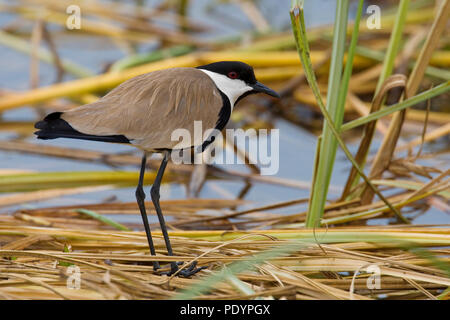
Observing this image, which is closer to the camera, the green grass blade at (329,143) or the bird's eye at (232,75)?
the bird's eye at (232,75)

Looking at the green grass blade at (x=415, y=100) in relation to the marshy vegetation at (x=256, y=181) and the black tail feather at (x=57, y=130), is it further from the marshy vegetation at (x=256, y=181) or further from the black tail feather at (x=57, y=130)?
the black tail feather at (x=57, y=130)

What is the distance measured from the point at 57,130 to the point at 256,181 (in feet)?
7.59

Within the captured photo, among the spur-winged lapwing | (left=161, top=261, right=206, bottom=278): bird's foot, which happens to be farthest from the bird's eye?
(left=161, top=261, right=206, bottom=278): bird's foot

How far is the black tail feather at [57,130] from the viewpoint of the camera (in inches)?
92.0

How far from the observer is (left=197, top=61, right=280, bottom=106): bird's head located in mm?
2719

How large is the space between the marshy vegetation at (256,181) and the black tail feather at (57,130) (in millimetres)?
440

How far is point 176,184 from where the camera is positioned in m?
4.57

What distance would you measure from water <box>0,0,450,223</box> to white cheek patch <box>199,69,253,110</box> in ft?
A: 4.54

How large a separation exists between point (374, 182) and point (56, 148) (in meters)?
2.40

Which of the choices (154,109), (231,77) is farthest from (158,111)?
(231,77)

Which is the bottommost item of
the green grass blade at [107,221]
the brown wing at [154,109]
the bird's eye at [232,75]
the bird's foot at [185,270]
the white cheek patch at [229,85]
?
the bird's foot at [185,270]

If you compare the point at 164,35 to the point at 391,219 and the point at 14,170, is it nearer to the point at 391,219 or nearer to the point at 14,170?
the point at 14,170

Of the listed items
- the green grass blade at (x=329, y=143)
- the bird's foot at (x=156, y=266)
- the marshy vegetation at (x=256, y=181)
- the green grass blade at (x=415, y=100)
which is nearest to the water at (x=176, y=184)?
the marshy vegetation at (x=256, y=181)

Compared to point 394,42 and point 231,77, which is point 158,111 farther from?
point 394,42
